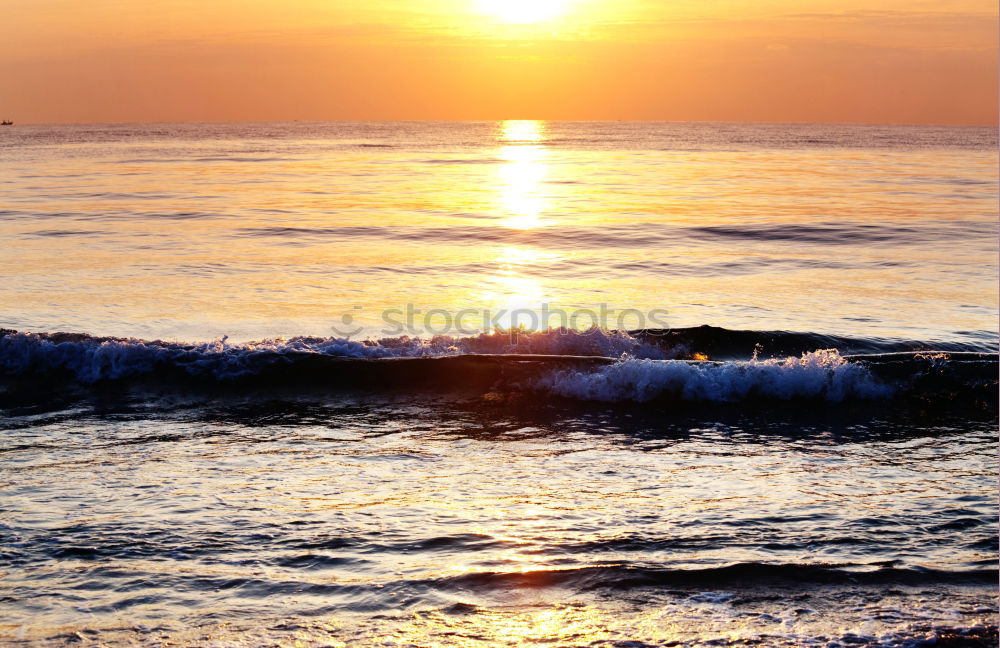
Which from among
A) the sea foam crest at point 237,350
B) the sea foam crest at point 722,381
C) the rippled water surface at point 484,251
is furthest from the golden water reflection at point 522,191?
the sea foam crest at point 722,381

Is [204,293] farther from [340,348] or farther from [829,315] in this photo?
[829,315]

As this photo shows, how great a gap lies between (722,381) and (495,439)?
3.40 m

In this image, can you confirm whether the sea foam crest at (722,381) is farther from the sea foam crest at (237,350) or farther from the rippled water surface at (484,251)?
the rippled water surface at (484,251)

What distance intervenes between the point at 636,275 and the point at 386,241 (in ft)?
25.2

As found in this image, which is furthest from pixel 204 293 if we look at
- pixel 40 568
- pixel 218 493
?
pixel 40 568

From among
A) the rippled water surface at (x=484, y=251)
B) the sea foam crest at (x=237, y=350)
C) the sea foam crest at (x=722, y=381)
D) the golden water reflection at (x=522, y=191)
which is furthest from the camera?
the golden water reflection at (x=522, y=191)

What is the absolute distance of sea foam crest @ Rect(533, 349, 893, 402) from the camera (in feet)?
37.3

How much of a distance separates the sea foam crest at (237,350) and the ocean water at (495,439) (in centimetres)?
5

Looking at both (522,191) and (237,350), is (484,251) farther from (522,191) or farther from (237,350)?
(522,191)

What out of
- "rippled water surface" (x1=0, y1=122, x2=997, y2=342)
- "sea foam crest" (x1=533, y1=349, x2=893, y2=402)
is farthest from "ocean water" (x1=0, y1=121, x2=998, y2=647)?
"rippled water surface" (x1=0, y1=122, x2=997, y2=342)

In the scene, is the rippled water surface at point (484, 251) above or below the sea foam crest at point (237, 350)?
above

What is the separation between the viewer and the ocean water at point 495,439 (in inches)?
225

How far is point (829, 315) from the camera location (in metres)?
16.0

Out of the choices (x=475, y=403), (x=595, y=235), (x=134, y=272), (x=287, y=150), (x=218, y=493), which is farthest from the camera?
(x=287, y=150)
